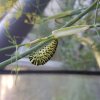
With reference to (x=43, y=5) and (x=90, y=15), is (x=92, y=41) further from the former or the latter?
(x=43, y=5)

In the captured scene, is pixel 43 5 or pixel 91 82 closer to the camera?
pixel 43 5

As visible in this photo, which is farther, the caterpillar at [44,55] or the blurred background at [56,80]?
the blurred background at [56,80]

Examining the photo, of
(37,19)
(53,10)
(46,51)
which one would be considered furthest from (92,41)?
(46,51)

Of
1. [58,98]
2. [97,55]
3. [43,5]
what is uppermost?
[43,5]

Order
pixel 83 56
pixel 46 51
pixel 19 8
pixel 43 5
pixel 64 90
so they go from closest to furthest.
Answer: pixel 46 51 → pixel 19 8 → pixel 43 5 → pixel 64 90 → pixel 83 56

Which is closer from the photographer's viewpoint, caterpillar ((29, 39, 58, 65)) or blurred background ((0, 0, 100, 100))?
caterpillar ((29, 39, 58, 65))

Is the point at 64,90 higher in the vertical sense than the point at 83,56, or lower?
lower

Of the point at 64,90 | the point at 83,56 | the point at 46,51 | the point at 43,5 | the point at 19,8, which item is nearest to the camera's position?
the point at 46,51

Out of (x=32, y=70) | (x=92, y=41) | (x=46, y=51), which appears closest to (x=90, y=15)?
(x=92, y=41)

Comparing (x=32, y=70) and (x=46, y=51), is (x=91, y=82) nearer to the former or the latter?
(x=32, y=70)

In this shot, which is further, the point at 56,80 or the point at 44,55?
the point at 56,80
